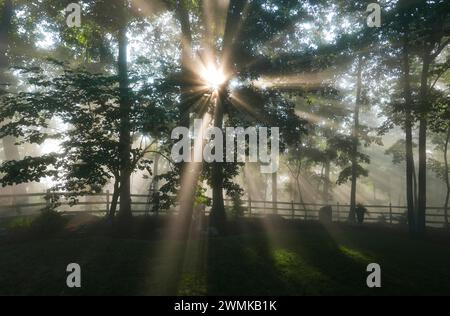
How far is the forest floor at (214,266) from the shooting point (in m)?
7.68

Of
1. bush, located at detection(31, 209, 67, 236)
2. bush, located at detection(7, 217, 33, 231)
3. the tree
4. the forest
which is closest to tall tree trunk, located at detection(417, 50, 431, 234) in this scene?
the forest

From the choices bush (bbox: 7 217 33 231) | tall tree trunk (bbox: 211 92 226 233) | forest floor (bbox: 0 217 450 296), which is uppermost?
tall tree trunk (bbox: 211 92 226 233)

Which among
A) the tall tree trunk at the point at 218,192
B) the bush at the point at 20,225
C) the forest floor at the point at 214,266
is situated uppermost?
the tall tree trunk at the point at 218,192

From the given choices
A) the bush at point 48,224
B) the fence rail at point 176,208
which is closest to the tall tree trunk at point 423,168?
the fence rail at point 176,208

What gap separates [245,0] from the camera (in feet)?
49.5

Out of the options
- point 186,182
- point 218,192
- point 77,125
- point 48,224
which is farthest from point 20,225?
point 218,192

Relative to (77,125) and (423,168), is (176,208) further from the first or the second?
(423,168)

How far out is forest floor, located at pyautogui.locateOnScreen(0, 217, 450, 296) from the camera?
7.68 metres

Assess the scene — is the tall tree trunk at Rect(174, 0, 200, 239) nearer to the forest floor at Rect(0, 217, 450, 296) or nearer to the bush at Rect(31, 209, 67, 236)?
the forest floor at Rect(0, 217, 450, 296)

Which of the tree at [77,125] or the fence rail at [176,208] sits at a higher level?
the tree at [77,125]

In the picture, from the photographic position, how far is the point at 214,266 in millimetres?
9070

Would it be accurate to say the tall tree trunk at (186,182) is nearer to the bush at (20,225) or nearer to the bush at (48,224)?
the bush at (48,224)

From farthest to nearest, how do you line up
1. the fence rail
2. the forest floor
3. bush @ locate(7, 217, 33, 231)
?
the fence rail → bush @ locate(7, 217, 33, 231) → the forest floor
